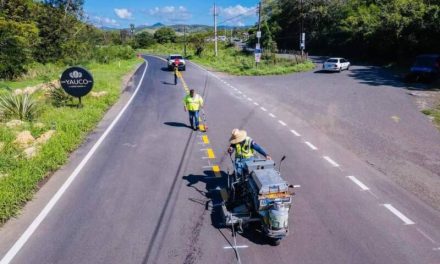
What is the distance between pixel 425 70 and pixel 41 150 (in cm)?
2455

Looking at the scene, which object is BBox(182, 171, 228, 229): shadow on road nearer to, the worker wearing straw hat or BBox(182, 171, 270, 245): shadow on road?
BBox(182, 171, 270, 245): shadow on road

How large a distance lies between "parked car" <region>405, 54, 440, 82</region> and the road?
1694 cm

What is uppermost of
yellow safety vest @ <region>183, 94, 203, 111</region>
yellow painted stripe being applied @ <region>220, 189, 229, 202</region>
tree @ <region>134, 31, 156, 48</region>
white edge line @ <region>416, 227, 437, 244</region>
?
tree @ <region>134, 31, 156, 48</region>

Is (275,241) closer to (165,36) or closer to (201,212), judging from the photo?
(201,212)

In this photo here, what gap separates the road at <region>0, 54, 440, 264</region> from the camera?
6.65 m

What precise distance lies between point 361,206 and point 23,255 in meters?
6.56

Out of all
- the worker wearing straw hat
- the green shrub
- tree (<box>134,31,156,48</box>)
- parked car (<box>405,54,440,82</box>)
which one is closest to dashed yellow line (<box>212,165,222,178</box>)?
the worker wearing straw hat

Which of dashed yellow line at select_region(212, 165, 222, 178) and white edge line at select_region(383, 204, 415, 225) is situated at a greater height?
dashed yellow line at select_region(212, 165, 222, 178)

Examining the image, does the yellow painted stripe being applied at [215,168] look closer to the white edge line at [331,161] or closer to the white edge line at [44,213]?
the white edge line at [331,161]

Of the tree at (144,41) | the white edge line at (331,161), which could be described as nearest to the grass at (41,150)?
the white edge line at (331,161)

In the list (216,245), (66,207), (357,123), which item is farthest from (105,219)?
(357,123)

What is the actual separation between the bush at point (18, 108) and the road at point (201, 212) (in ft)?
13.5

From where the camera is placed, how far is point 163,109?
19.3 m

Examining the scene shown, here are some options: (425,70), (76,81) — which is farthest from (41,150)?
(425,70)
